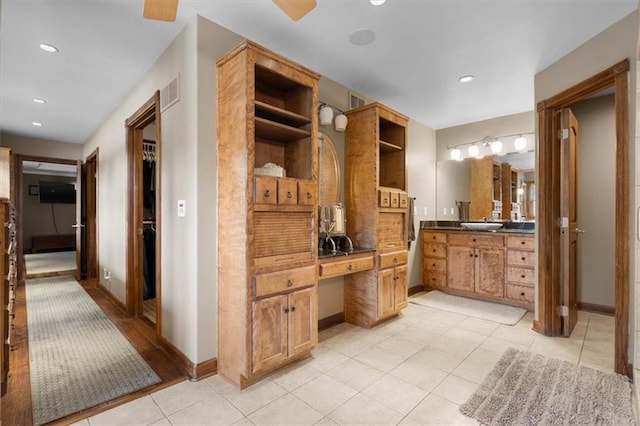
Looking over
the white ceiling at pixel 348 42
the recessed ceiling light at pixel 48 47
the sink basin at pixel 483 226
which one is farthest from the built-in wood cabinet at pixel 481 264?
the recessed ceiling light at pixel 48 47

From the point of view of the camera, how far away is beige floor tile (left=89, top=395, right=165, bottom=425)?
5.73ft

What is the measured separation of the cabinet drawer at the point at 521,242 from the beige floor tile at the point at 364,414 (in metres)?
2.91

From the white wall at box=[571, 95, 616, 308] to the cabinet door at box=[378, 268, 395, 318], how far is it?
2.47m

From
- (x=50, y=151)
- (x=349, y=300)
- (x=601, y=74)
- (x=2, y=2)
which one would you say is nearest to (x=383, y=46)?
(x=601, y=74)

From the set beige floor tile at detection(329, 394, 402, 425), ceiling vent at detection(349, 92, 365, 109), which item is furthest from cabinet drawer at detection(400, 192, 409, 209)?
beige floor tile at detection(329, 394, 402, 425)

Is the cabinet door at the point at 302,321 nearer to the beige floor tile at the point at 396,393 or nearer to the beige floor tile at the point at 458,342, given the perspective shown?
the beige floor tile at the point at 396,393

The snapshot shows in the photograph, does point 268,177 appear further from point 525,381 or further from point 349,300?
point 525,381

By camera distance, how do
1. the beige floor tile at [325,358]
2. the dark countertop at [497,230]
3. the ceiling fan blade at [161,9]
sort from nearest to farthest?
the ceiling fan blade at [161,9] < the beige floor tile at [325,358] < the dark countertop at [497,230]

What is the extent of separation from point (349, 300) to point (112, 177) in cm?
349

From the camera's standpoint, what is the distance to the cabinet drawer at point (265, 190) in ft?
6.83

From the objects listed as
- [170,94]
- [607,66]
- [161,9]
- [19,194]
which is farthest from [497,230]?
[19,194]

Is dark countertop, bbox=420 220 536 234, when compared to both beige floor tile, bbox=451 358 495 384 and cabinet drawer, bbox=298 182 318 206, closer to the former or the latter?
beige floor tile, bbox=451 358 495 384

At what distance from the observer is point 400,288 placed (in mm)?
3461

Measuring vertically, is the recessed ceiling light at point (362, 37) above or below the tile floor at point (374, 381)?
above
